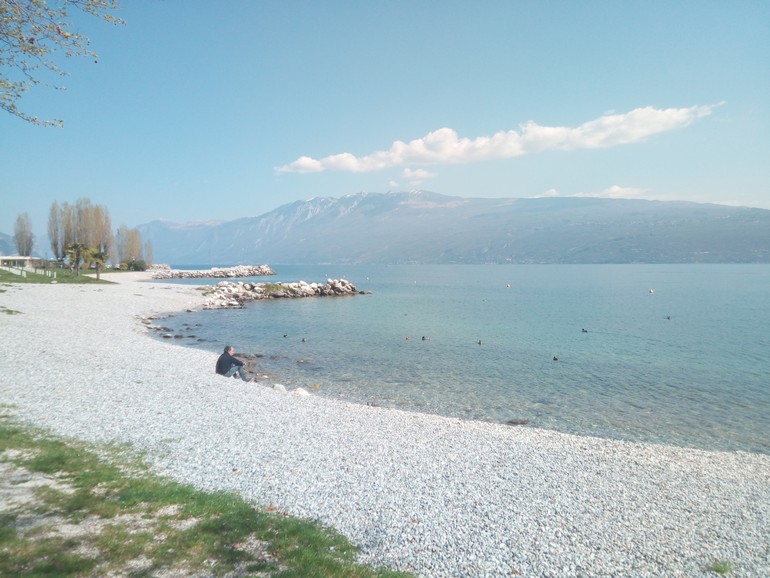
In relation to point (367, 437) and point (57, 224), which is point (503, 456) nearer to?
point (367, 437)

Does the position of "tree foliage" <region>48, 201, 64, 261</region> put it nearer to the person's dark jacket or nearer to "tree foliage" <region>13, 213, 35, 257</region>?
"tree foliage" <region>13, 213, 35, 257</region>

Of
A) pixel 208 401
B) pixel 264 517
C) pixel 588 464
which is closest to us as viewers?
pixel 264 517

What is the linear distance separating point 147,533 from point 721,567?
31.5ft

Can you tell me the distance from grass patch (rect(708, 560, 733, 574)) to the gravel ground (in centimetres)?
10

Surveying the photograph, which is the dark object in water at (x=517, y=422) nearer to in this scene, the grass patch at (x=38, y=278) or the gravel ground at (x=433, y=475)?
the gravel ground at (x=433, y=475)

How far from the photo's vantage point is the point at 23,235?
4414 inches

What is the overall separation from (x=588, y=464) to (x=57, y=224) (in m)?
121

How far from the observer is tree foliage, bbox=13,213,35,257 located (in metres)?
111

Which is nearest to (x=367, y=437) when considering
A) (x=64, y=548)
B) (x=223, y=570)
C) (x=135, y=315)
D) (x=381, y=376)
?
(x=223, y=570)

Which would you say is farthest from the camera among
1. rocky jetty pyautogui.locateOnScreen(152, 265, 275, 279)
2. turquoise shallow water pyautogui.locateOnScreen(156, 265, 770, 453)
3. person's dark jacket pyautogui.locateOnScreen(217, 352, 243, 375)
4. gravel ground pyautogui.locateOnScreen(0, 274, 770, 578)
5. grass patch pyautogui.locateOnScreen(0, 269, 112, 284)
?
rocky jetty pyautogui.locateOnScreen(152, 265, 275, 279)

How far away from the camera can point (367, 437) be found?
43.1 ft

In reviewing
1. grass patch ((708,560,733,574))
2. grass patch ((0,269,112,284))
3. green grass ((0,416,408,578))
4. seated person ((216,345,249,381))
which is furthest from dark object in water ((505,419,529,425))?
grass patch ((0,269,112,284))

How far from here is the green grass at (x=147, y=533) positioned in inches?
240

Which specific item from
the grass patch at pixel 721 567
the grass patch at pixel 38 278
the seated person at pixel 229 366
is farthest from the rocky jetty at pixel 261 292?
the grass patch at pixel 721 567
